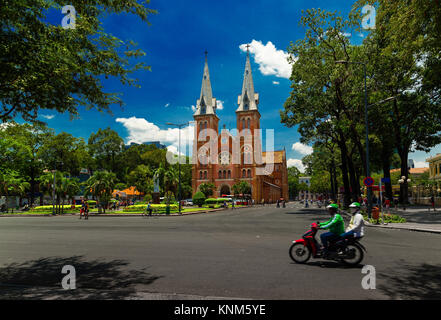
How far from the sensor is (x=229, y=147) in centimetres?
7712

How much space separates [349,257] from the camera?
694cm

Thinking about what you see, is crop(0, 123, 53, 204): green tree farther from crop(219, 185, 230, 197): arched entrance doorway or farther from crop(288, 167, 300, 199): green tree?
crop(288, 167, 300, 199): green tree

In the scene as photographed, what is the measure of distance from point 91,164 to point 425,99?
60.6 m

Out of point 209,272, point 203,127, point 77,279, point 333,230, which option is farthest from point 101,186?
point 203,127

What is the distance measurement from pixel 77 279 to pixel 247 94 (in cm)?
7493

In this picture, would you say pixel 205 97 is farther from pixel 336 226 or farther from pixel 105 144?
pixel 336 226

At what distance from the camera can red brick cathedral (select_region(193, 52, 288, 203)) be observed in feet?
240

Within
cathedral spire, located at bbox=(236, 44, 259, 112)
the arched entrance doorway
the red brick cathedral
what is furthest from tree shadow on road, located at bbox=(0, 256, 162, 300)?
cathedral spire, located at bbox=(236, 44, 259, 112)

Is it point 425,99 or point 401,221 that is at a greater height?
point 425,99

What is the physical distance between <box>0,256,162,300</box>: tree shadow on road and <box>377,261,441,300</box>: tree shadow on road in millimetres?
4527

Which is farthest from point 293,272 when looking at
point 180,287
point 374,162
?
point 374,162
